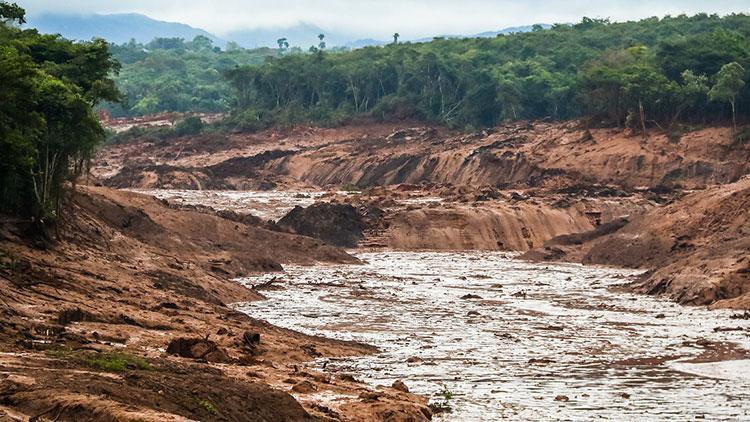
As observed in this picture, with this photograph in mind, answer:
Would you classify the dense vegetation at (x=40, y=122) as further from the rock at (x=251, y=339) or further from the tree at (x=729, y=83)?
the tree at (x=729, y=83)

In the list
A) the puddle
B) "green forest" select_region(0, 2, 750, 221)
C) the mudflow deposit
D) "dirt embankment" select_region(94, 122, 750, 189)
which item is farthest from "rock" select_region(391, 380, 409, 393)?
"dirt embankment" select_region(94, 122, 750, 189)

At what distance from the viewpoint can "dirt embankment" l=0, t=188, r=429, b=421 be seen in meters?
16.2

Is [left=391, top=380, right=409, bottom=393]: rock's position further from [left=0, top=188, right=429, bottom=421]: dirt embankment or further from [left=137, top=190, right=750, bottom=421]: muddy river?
[left=137, top=190, right=750, bottom=421]: muddy river

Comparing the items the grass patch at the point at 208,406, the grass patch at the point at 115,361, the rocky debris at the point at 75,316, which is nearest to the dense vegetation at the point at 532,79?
the rocky debris at the point at 75,316

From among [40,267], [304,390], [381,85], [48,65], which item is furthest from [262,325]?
[381,85]

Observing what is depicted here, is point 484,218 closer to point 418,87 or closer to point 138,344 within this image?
point 138,344

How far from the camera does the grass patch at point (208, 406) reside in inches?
656

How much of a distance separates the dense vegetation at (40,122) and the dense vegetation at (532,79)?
5042 centimetres

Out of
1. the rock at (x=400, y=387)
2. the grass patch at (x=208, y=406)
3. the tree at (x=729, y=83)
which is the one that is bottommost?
the rock at (x=400, y=387)

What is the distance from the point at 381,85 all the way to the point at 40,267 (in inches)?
3808

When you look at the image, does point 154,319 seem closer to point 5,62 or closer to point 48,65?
point 5,62

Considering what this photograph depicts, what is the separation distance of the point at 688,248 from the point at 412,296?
14.5m

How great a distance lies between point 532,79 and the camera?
4397 inches

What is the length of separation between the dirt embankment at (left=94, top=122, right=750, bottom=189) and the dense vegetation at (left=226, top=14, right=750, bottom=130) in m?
2.66
